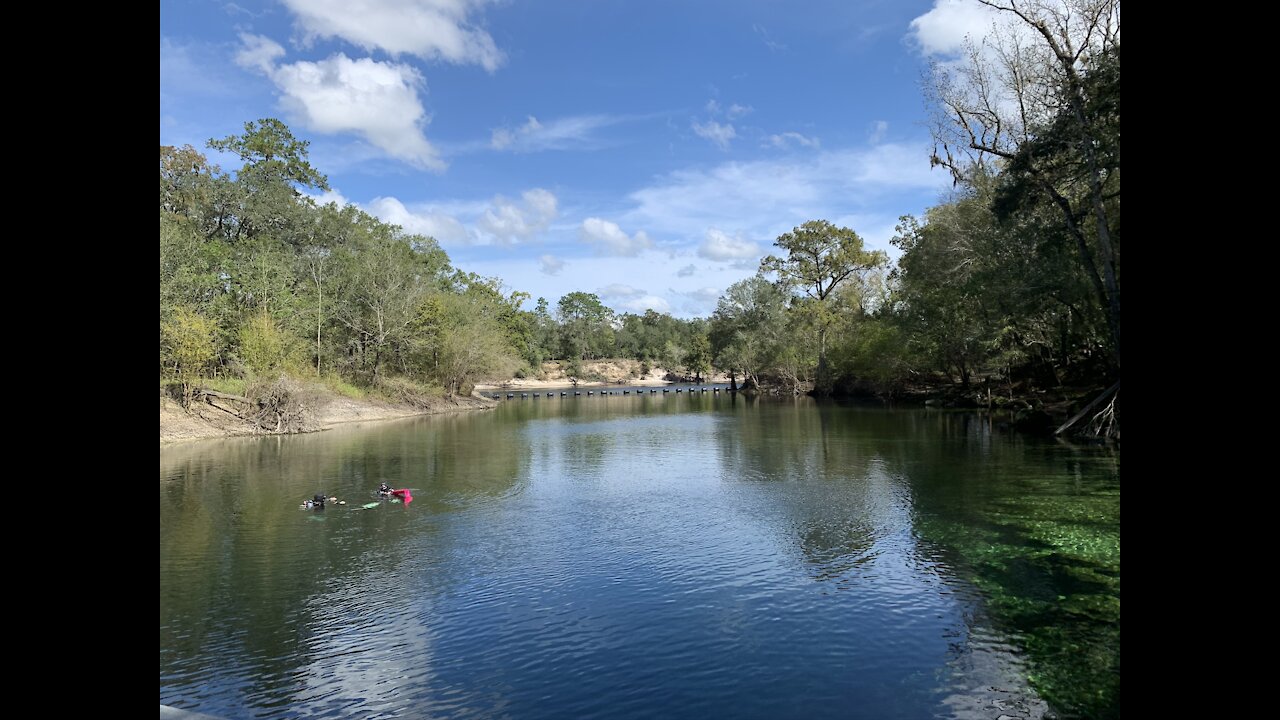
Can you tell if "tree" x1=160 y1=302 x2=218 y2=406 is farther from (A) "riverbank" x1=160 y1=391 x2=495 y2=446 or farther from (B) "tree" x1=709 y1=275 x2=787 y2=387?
(B) "tree" x1=709 y1=275 x2=787 y2=387

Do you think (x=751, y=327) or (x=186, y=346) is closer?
(x=186, y=346)

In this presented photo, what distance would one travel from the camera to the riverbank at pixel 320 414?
29684 mm

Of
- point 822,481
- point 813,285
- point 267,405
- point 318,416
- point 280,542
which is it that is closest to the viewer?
point 280,542

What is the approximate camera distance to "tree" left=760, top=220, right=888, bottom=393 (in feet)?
184

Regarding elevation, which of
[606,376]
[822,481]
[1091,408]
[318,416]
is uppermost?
[606,376]

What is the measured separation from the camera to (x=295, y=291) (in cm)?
4403

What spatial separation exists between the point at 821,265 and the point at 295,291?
3936cm

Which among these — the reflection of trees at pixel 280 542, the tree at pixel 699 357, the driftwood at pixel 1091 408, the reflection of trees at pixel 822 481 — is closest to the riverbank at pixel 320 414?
the reflection of trees at pixel 280 542

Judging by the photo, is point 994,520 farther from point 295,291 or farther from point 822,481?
point 295,291

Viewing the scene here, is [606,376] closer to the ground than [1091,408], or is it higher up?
higher up

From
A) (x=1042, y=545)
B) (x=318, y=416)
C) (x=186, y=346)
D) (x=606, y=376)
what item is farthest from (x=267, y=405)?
(x=606, y=376)
